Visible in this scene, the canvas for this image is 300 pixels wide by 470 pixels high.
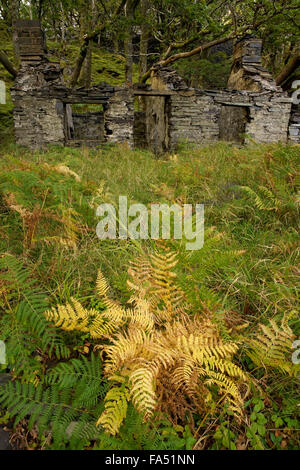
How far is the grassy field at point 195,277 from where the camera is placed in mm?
1289

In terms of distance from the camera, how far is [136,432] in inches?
47.8

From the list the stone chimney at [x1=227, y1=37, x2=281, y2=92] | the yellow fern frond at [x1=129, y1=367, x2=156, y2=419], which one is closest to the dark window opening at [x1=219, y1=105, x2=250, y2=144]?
the stone chimney at [x1=227, y1=37, x2=281, y2=92]

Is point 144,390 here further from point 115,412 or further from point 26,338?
point 26,338

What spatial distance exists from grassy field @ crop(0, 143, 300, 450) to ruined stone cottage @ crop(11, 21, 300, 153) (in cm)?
705

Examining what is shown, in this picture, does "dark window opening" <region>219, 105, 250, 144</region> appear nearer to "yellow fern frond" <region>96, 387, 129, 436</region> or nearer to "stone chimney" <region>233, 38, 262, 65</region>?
"stone chimney" <region>233, 38, 262, 65</region>

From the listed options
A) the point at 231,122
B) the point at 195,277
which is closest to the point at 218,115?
the point at 231,122

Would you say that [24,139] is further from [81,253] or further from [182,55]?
[81,253]

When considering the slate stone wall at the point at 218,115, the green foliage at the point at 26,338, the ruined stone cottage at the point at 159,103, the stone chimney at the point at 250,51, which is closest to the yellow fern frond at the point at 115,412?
the green foliage at the point at 26,338

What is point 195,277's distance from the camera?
74.7 inches

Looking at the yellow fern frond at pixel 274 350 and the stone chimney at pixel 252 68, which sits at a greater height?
the stone chimney at pixel 252 68

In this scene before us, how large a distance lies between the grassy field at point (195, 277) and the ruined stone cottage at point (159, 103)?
705 centimetres

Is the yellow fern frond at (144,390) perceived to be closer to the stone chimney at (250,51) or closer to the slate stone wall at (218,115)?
the slate stone wall at (218,115)
